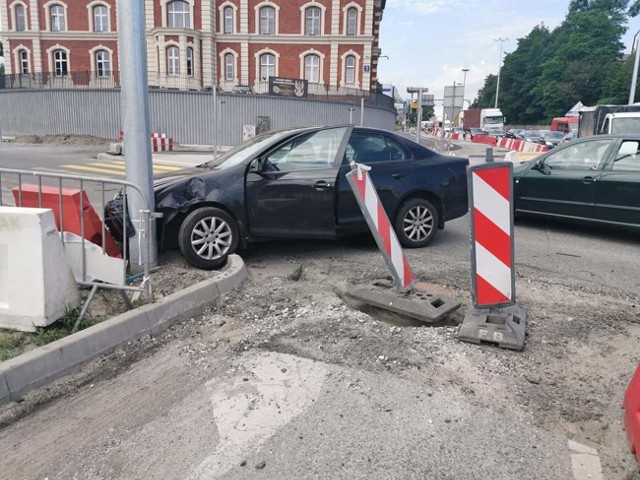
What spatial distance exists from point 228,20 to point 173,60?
6073 mm

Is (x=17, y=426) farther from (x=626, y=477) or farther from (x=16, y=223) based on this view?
(x=626, y=477)

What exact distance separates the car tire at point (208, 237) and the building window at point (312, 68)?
4517 cm

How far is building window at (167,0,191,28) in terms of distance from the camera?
154ft

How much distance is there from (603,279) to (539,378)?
3.00 m

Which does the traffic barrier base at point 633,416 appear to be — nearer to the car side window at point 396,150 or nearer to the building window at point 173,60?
the car side window at point 396,150

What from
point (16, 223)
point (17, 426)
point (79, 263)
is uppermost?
point (16, 223)

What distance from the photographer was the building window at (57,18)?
4962 cm

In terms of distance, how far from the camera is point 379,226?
194 inches

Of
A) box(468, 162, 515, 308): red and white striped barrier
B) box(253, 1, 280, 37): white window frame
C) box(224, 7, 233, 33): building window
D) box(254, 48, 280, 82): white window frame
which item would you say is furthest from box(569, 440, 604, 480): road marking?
box(224, 7, 233, 33): building window

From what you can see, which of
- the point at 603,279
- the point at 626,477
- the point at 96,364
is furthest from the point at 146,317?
the point at 603,279

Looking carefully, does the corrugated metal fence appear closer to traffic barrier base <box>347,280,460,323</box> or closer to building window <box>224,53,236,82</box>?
building window <box>224,53,236,82</box>

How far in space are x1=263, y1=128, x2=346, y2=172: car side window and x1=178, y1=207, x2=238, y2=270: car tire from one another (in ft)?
2.80

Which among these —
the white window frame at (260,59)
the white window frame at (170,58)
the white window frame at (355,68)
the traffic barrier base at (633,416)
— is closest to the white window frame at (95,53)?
the white window frame at (170,58)

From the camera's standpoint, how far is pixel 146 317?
168 inches
